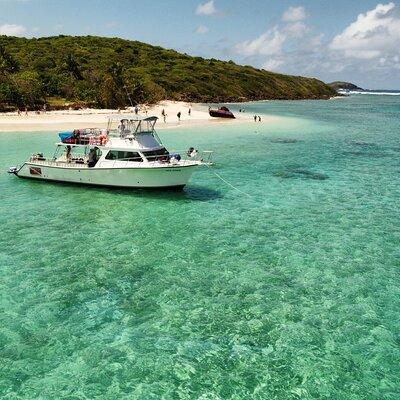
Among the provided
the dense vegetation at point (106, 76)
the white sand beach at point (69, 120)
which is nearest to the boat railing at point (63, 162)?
the white sand beach at point (69, 120)

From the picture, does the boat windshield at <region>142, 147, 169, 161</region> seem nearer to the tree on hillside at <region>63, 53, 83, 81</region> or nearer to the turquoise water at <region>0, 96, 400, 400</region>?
the turquoise water at <region>0, 96, 400, 400</region>

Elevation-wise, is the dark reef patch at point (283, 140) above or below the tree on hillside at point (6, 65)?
below

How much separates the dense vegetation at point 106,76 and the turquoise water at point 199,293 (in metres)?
47.5

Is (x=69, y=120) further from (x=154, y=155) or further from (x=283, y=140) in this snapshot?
(x=154, y=155)

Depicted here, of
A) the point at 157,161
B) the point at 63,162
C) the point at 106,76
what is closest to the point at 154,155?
the point at 157,161

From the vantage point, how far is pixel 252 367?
11.8 meters

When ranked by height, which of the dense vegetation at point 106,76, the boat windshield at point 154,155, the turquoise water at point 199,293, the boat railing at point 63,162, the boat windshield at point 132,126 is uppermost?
the dense vegetation at point 106,76

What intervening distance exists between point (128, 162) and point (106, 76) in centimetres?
7478

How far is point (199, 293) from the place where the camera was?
51.5ft

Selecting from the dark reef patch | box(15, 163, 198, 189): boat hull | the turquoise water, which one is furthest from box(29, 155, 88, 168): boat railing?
the dark reef patch

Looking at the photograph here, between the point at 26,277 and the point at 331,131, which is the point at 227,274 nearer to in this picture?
the point at 26,277

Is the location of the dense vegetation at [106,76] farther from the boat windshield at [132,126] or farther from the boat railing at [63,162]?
the boat windshield at [132,126]

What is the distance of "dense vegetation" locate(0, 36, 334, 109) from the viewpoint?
92.3 meters

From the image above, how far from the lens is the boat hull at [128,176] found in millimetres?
27594
